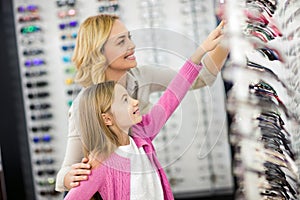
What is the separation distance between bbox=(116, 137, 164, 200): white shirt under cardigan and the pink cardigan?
13 mm

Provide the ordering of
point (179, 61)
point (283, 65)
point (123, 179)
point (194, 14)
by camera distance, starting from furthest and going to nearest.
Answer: point (194, 14) → point (179, 61) → point (123, 179) → point (283, 65)

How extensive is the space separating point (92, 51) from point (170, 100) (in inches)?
10.4

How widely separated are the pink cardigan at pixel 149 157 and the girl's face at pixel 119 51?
0.14 metres

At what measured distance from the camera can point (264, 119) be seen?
3.90 ft

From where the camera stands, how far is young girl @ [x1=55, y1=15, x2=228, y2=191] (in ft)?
5.02

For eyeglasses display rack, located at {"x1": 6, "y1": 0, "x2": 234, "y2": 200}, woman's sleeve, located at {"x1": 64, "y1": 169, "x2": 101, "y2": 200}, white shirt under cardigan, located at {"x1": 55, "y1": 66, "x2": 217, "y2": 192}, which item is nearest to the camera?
woman's sleeve, located at {"x1": 64, "y1": 169, "x2": 101, "y2": 200}

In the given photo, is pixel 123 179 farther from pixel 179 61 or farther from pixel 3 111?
pixel 3 111

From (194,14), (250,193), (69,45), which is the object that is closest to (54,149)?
(69,45)

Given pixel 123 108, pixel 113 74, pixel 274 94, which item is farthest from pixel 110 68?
pixel 274 94

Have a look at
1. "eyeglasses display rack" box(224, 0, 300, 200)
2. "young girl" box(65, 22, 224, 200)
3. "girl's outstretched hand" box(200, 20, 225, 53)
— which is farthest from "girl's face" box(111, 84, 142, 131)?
"eyeglasses display rack" box(224, 0, 300, 200)

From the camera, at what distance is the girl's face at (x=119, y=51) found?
154cm

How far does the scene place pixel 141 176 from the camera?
1.45 m

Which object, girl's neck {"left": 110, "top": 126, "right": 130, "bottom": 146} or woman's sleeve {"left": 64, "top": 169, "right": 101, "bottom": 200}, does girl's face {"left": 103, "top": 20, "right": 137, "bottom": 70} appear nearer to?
girl's neck {"left": 110, "top": 126, "right": 130, "bottom": 146}

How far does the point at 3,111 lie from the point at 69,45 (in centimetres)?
53
